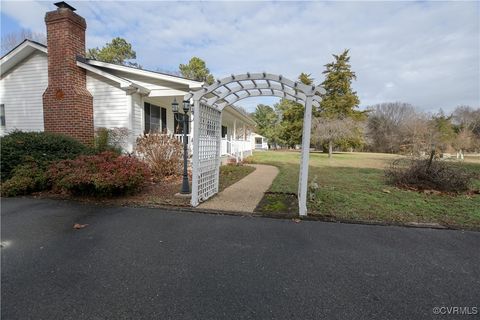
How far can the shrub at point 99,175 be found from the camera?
533cm

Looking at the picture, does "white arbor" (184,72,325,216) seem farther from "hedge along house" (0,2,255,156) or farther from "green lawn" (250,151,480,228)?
"hedge along house" (0,2,255,156)

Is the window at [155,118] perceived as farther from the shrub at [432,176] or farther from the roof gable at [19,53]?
the shrub at [432,176]

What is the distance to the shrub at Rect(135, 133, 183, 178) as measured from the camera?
8.23 m

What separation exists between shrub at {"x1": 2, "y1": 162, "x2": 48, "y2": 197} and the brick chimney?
2.24 metres

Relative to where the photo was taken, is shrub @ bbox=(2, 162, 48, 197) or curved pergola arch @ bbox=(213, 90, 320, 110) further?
shrub @ bbox=(2, 162, 48, 197)

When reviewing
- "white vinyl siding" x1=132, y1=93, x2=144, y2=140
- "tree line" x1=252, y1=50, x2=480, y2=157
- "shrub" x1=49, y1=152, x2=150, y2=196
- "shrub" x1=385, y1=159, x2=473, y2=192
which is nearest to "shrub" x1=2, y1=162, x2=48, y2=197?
"shrub" x1=49, y1=152, x2=150, y2=196

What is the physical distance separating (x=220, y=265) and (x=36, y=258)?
7.51ft

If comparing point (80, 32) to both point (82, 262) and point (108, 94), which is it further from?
point (82, 262)

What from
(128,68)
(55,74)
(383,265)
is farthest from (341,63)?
(383,265)

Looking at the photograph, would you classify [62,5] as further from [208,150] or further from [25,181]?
[208,150]

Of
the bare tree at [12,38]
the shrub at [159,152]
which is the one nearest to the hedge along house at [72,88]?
the shrub at [159,152]

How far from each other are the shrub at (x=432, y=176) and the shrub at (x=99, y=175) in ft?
25.0

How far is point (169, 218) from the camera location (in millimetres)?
4598

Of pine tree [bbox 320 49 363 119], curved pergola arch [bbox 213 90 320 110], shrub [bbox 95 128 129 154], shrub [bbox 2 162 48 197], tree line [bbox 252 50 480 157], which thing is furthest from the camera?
A: pine tree [bbox 320 49 363 119]
